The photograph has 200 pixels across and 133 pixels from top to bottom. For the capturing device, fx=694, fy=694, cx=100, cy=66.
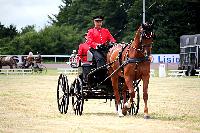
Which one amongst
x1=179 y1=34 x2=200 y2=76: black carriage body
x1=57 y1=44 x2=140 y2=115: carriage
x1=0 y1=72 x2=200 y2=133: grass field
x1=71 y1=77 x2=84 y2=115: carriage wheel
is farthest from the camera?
x1=179 y1=34 x2=200 y2=76: black carriage body

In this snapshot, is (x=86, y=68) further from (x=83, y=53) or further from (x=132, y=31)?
(x=132, y=31)

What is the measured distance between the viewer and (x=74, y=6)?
109562mm

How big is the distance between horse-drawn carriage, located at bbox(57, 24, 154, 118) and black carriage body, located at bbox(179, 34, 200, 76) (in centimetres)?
3526

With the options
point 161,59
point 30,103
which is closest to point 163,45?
point 161,59

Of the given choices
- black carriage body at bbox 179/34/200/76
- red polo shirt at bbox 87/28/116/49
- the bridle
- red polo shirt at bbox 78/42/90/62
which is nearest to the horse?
black carriage body at bbox 179/34/200/76

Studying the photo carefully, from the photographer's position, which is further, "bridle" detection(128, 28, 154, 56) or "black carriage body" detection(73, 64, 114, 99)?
"black carriage body" detection(73, 64, 114, 99)

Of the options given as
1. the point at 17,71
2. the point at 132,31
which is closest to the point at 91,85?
the point at 17,71

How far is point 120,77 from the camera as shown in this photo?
1766 centimetres

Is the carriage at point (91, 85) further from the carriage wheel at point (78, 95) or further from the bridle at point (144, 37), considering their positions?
the bridle at point (144, 37)

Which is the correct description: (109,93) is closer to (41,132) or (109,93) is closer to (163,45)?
(41,132)

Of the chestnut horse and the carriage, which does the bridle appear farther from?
the carriage

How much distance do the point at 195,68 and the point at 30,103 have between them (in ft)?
112

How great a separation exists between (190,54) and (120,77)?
124 ft

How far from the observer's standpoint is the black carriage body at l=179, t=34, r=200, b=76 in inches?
2106
